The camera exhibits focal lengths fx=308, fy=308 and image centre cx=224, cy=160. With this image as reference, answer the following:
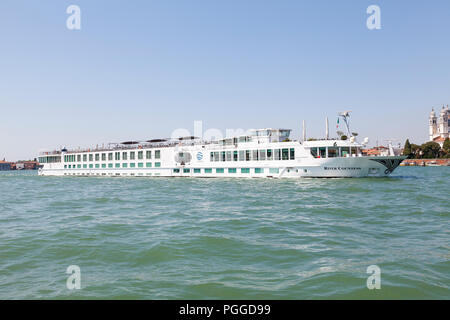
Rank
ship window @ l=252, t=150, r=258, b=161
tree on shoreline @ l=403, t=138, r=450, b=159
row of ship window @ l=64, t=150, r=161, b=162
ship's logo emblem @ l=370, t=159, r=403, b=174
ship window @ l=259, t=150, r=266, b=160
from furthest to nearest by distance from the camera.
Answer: tree on shoreline @ l=403, t=138, r=450, b=159
row of ship window @ l=64, t=150, r=161, b=162
ship window @ l=252, t=150, r=258, b=161
ship window @ l=259, t=150, r=266, b=160
ship's logo emblem @ l=370, t=159, r=403, b=174

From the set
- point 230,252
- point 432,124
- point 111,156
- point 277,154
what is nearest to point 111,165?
point 111,156

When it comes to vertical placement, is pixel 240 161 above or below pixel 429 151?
below

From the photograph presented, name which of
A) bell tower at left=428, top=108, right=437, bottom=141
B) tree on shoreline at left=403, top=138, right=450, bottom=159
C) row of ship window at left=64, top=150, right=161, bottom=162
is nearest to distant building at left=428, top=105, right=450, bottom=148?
bell tower at left=428, top=108, right=437, bottom=141

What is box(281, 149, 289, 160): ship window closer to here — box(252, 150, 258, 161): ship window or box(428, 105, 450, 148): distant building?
box(252, 150, 258, 161): ship window

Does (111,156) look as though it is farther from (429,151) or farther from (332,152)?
(429,151)

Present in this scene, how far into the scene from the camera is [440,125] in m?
180

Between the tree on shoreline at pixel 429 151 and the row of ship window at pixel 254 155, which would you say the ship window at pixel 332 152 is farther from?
the tree on shoreline at pixel 429 151

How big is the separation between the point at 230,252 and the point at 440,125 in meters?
214

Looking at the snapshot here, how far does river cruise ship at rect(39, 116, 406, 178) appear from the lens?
1451 inches

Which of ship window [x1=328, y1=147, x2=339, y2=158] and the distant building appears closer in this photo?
ship window [x1=328, y1=147, x2=339, y2=158]

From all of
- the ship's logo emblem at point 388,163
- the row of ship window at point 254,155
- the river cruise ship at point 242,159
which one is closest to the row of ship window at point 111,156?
the river cruise ship at point 242,159

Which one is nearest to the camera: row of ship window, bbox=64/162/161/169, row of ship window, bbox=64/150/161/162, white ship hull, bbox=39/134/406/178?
white ship hull, bbox=39/134/406/178

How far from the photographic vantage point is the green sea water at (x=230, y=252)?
22.2ft
